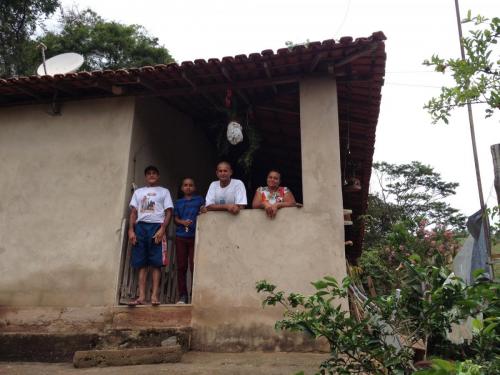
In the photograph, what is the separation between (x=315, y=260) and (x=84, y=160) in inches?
131

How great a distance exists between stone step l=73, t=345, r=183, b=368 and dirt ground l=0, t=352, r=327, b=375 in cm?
9

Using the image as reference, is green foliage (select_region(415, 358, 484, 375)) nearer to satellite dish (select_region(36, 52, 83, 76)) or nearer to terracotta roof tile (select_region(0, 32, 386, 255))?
terracotta roof tile (select_region(0, 32, 386, 255))

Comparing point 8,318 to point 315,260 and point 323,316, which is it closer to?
point 315,260

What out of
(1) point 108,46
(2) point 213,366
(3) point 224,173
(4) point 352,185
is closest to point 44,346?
(2) point 213,366

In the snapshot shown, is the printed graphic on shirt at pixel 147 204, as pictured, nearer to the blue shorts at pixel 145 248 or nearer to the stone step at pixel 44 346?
the blue shorts at pixel 145 248

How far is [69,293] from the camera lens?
5.54 m

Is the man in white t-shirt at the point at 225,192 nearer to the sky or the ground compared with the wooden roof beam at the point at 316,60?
nearer to the ground

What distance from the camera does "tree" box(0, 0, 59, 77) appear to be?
53.3 ft

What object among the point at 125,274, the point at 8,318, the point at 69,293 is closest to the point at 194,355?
the point at 125,274

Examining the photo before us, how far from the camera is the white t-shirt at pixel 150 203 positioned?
18.3 feet

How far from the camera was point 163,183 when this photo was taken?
697cm

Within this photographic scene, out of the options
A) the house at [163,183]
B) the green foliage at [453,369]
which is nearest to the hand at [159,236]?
the house at [163,183]

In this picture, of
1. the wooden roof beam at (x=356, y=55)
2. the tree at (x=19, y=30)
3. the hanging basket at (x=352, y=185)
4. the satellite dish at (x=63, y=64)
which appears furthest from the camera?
the tree at (x=19, y=30)

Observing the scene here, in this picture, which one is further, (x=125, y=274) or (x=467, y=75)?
(x=125, y=274)
